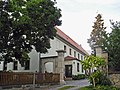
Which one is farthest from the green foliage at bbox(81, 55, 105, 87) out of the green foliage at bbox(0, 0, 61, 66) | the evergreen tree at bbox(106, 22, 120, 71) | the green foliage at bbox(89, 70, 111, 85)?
the green foliage at bbox(0, 0, 61, 66)

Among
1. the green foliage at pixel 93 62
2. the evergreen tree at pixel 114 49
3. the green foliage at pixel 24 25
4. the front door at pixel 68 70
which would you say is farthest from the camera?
the front door at pixel 68 70

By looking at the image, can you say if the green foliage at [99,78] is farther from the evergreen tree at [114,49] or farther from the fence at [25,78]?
the fence at [25,78]

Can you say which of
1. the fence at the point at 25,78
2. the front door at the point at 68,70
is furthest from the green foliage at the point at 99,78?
the front door at the point at 68,70

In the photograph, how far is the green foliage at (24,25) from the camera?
19625mm

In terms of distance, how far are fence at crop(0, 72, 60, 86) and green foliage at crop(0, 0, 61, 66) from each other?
2.07m

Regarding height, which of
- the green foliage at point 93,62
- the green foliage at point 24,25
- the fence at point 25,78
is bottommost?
the fence at point 25,78

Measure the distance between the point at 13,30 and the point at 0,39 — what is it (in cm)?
149

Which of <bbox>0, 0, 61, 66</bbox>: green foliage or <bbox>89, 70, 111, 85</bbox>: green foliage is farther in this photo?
<bbox>0, 0, 61, 66</bbox>: green foliage

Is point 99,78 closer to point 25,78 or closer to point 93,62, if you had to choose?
point 93,62

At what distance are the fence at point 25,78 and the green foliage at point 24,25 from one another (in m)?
2.07

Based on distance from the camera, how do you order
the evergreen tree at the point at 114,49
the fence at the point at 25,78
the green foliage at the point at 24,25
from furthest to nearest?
the green foliage at the point at 24,25 → the evergreen tree at the point at 114,49 → the fence at the point at 25,78

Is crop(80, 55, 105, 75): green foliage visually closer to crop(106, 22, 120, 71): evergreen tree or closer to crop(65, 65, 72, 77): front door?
crop(106, 22, 120, 71): evergreen tree

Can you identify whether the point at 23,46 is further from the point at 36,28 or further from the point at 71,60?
the point at 71,60

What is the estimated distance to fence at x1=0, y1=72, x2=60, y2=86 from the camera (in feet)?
56.4
